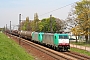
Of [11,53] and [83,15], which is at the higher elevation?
[83,15]

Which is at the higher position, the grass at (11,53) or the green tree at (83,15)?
the green tree at (83,15)

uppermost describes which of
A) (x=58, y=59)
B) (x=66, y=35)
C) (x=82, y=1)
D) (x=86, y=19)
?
(x=82, y=1)

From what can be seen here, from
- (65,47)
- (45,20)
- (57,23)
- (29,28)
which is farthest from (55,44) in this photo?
(45,20)

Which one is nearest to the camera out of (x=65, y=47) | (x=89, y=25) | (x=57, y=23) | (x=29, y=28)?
(x=65, y=47)

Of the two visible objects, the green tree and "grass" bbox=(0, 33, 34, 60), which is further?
the green tree

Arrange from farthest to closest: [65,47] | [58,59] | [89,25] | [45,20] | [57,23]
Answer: [45,20], [57,23], [89,25], [65,47], [58,59]

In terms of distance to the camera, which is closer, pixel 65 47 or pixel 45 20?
pixel 65 47

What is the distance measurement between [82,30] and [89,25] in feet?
7.60

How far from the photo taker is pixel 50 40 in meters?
41.7

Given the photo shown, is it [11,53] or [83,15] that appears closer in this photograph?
[11,53]

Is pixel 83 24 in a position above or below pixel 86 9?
below

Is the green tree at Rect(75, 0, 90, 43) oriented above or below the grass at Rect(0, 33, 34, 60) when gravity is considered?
above

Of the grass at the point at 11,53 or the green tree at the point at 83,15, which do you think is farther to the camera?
the green tree at the point at 83,15

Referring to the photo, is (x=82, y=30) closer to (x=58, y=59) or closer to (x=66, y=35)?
(x=66, y=35)
